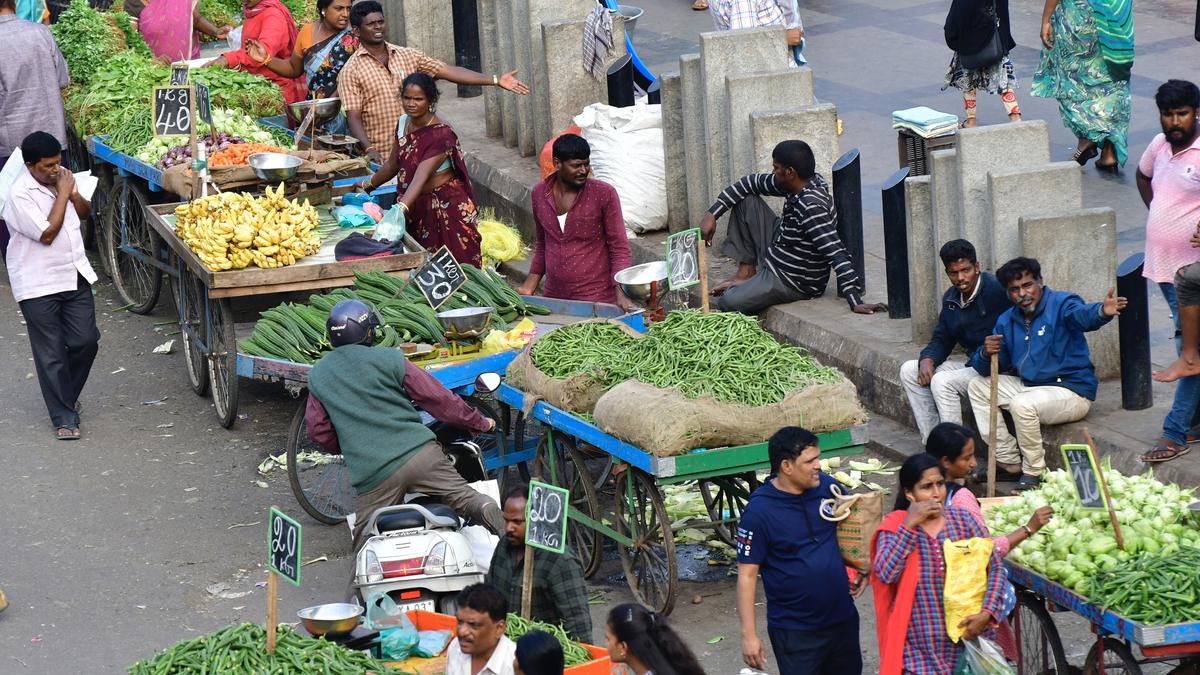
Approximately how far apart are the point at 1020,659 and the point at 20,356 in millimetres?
7610

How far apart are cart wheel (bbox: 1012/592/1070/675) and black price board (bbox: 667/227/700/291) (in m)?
2.66

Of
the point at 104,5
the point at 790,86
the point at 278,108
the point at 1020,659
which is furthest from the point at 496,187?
the point at 1020,659

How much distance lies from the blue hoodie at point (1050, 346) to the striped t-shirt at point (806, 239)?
1807 mm

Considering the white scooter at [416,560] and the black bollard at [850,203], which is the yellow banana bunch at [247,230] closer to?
the white scooter at [416,560]

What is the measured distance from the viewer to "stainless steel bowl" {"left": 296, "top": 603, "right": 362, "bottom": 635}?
6.51 meters

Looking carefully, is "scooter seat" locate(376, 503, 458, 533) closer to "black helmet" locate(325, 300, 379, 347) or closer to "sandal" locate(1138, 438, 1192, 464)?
"black helmet" locate(325, 300, 379, 347)

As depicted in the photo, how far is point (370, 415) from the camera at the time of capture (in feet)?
26.5

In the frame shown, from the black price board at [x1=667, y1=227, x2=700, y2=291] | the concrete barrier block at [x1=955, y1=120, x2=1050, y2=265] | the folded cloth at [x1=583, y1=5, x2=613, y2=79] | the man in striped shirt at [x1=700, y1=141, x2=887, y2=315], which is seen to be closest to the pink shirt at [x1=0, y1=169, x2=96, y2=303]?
the black price board at [x1=667, y1=227, x2=700, y2=291]

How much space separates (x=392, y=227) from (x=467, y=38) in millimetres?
5909

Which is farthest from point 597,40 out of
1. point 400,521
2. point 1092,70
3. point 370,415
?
point 400,521

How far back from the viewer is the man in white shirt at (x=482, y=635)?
5926 millimetres

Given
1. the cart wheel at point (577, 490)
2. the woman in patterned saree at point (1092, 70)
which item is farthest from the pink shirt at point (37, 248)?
the woman in patterned saree at point (1092, 70)

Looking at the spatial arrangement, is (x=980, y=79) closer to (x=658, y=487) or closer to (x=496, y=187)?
(x=496, y=187)

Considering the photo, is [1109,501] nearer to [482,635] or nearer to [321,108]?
[482,635]
